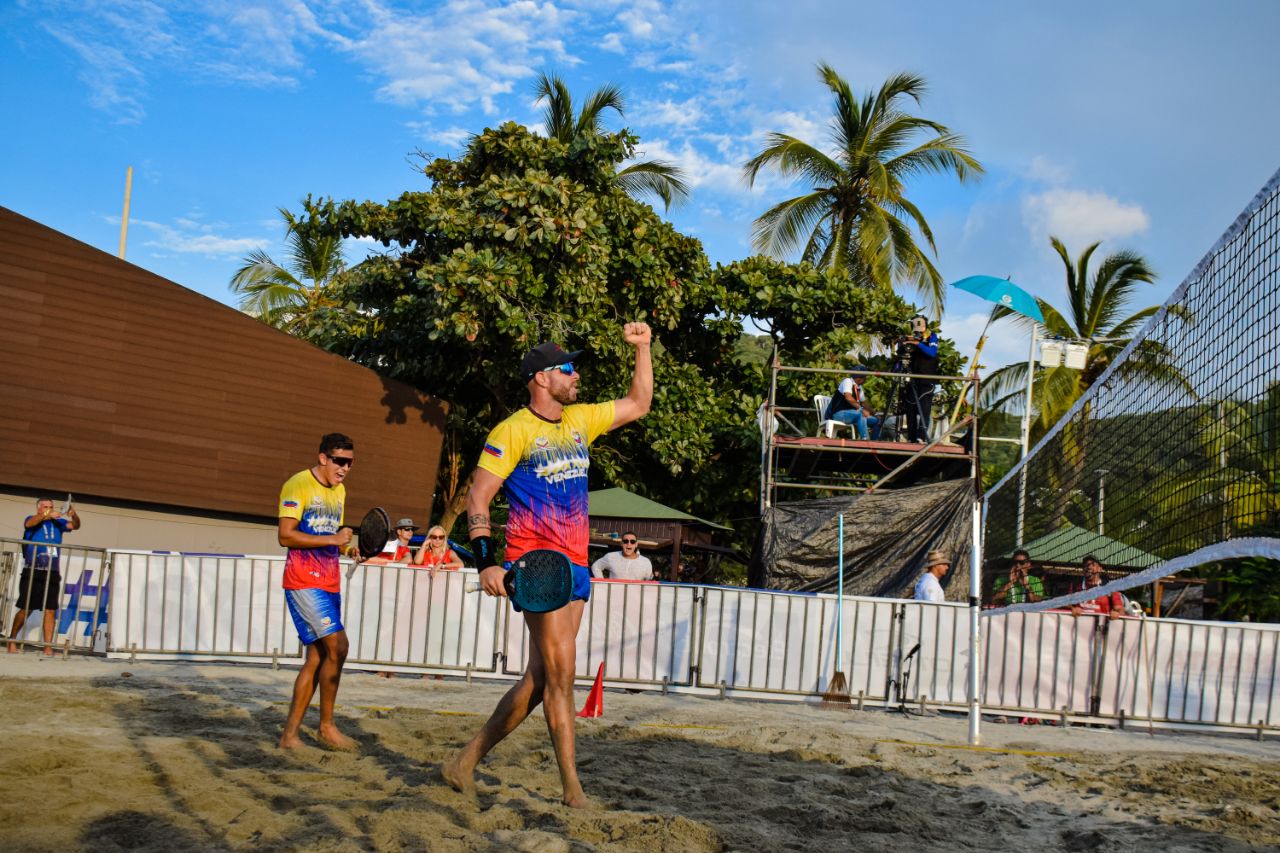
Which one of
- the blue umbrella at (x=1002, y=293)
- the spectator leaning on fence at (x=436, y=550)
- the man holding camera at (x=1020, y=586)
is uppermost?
the blue umbrella at (x=1002, y=293)

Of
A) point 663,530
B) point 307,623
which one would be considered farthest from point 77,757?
point 663,530

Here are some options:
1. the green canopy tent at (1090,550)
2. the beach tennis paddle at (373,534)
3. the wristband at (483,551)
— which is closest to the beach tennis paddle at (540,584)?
the wristband at (483,551)

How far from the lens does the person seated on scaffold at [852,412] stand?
16844 mm

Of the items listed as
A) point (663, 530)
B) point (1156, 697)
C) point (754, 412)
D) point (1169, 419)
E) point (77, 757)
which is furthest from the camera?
point (754, 412)

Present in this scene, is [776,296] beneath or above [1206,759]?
above

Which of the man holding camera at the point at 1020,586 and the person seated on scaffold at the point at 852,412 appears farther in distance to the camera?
the person seated on scaffold at the point at 852,412

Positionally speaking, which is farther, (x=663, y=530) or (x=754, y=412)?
(x=754, y=412)

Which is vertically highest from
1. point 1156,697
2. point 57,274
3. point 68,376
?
point 57,274

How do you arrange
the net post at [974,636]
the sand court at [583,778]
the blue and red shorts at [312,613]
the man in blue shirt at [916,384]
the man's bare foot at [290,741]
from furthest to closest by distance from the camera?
the man in blue shirt at [916,384] → the net post at [974,636] → the blue and red shorts at [312,613] → the man's bare foot at [290,741] → the sand court at [583,778]

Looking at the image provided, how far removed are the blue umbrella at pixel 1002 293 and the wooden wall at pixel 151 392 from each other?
9.76 m

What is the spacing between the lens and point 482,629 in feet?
37.6

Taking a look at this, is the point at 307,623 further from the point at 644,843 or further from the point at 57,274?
the point at 57,274

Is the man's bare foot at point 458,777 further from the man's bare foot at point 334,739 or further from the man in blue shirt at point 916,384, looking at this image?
the man in blue shirt at point 916,384

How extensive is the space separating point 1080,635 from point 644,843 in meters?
8.15
